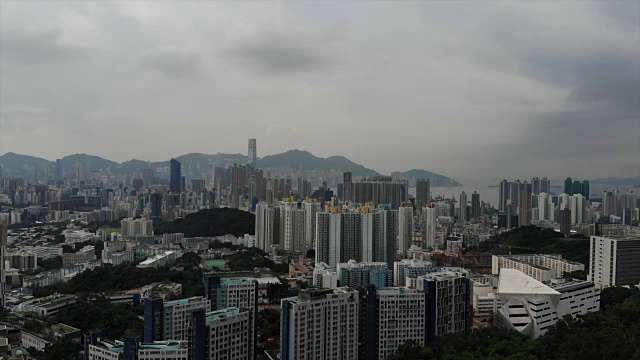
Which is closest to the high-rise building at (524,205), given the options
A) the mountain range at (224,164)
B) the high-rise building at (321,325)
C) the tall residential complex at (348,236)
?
the tall residential complex at (348,236)

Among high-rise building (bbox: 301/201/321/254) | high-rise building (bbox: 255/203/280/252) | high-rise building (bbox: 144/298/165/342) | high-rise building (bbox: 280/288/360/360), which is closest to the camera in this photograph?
high-rise building (bbox: 280/288/360/360)

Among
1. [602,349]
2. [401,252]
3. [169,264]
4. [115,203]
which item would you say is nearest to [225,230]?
[169,264]

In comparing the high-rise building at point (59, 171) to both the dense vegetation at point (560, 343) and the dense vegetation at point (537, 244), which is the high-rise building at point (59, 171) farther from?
the dense vegetation at point (560, 343)

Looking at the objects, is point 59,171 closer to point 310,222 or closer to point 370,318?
point 310,222

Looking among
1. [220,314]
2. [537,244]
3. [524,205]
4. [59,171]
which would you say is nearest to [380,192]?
[524,205]

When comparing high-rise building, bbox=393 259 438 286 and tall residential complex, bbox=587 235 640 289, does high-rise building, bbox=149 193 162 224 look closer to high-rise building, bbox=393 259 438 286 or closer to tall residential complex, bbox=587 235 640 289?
high-rise building, bbox=393 259 438 286

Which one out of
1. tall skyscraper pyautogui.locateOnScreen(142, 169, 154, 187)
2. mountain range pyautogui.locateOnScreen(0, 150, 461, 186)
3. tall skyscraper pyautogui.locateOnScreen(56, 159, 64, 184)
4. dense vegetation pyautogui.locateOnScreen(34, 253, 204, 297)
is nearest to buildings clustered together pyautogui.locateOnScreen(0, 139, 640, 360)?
A: dense vegetation pyautogui.locateOnScreen(34, 253, 204, 297)
